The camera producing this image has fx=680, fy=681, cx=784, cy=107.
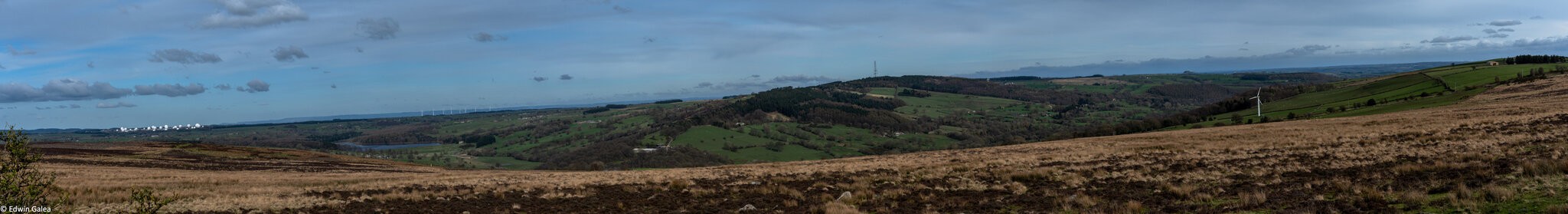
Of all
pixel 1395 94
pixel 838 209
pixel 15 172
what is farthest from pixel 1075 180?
pixel 1395 94

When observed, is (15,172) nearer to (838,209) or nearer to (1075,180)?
(838,209)

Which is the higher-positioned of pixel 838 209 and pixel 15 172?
pixel 15 172

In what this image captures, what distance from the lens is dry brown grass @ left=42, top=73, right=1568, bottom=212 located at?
16891 millimetres

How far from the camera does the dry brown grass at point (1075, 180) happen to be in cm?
1689

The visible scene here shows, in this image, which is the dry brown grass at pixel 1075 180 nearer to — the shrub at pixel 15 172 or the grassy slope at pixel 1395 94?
the shrub at pixel 15 172

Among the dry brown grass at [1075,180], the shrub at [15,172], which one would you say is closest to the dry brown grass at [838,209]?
the dry brown grass at [1075,180]

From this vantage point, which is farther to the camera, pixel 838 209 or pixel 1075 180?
pixel 1075 180

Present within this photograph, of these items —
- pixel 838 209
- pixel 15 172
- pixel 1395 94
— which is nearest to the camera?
Result: pixel 15 172

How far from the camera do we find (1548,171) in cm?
1492

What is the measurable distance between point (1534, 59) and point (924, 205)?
18160 cm

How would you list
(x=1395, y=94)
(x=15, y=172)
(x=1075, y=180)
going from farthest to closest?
1. (x=1395, y=94)
2. (x=1075, y=180)
3. (x=15, y=172)

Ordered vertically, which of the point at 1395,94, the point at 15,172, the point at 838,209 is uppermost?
the point at 15,172

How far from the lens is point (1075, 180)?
23.2 meters

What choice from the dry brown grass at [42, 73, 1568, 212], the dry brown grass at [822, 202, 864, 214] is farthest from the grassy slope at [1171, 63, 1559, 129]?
the dry brown grass at [822, 202, 864, 214]
